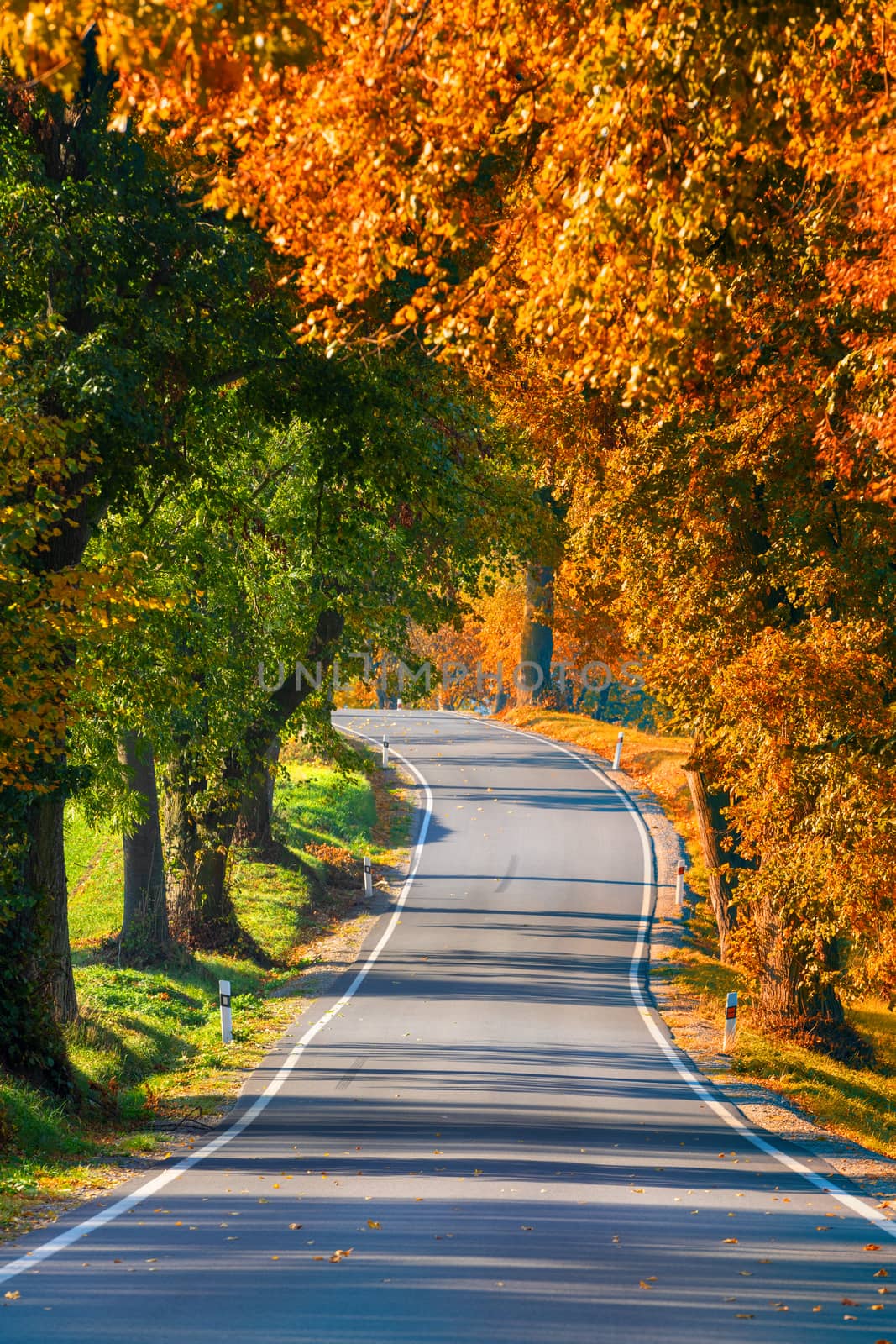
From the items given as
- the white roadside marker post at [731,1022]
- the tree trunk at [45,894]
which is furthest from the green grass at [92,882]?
the tree trunk at [45,894]

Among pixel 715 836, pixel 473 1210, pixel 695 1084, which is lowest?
pixel 695 1084

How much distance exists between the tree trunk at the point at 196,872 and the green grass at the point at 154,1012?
0.62m

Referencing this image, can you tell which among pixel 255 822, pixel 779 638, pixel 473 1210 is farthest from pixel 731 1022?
pixel 255 822

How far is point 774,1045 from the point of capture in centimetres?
2109

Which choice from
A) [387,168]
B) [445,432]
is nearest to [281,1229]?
[387,168]

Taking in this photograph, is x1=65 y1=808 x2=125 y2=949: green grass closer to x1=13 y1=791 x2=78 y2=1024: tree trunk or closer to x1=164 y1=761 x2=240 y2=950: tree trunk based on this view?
x1=164 y1=761 x2=240 y2=950: tree trunk

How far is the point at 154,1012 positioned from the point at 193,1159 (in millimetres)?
8429

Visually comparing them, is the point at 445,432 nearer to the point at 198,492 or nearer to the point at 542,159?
the point at 198,492

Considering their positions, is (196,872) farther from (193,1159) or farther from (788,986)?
(193,1159)

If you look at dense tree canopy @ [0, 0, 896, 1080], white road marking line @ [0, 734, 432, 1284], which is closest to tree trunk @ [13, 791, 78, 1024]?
dense tree canopy @ [0, 0, 896, 1080]

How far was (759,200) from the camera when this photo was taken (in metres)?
10.8

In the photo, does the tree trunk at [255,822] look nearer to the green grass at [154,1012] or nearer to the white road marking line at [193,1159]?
the green grass at [154,1012]

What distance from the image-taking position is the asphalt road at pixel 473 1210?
23.1 ft

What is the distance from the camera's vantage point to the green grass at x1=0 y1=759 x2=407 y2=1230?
12203mm
